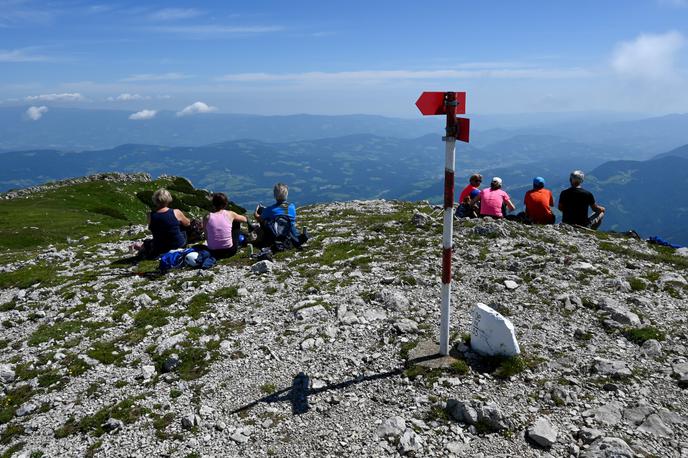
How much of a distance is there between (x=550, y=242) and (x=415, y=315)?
27.5ft

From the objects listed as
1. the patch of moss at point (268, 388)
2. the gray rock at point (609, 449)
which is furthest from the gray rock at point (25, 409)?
the gray rock at point (609, 449)

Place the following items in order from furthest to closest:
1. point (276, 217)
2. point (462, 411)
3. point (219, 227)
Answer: point (276, 217), point (219, 227), point (462, 411)

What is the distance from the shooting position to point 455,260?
14289 mm

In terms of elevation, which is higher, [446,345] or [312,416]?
[446,345]

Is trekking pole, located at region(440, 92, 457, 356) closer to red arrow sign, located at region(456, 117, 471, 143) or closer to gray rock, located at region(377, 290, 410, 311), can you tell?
red arrow sign, located at region(456, 117, 471, 143)

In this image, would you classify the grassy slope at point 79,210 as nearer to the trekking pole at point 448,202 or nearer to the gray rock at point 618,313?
the trekking pole at point 448,202

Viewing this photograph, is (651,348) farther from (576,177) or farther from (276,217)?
(276,217)

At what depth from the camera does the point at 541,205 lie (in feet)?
62.4

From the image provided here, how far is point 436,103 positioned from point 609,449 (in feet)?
20.1

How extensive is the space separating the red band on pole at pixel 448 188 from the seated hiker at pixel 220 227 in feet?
32.4

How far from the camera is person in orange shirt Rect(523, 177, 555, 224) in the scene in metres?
19.0

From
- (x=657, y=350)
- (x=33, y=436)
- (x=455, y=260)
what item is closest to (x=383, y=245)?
(x=455, y=260)

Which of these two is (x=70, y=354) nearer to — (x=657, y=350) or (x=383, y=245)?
(x=383, y=245)

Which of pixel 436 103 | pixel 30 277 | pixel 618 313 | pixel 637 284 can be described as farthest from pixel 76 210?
pixel 618 313
